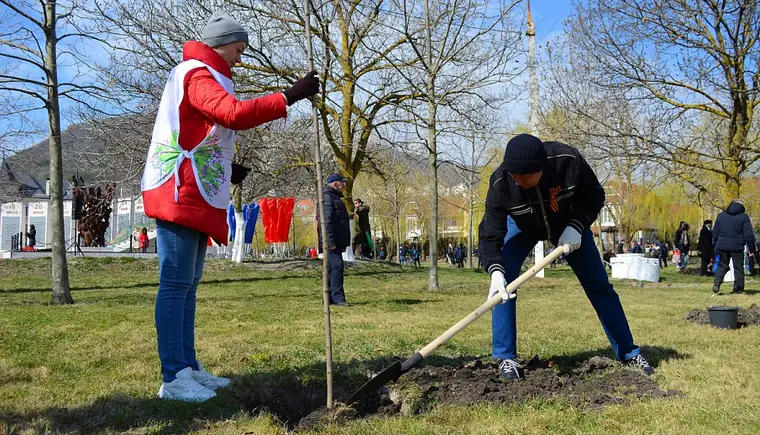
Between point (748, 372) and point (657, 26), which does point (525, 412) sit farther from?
point (657, 26)

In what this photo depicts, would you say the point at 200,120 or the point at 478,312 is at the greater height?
the point at 200,120

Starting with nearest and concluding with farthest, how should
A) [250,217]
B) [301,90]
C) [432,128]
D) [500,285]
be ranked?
1. [301,90]
2. [500,285]
3. [432,128]
4. [250,217]

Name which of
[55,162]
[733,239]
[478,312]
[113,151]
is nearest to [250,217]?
[113,151]

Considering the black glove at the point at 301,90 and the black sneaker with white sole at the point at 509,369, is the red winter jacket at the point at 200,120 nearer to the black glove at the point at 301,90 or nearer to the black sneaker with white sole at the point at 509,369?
the black glove at the point at 301,90

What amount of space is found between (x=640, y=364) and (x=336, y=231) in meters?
5.17

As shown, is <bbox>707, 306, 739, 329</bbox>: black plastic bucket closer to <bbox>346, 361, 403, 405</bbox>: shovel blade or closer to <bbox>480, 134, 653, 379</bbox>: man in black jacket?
<bbox>480, 134, 653, 379</bbox>: man in black jacket

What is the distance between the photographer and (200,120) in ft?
11.5

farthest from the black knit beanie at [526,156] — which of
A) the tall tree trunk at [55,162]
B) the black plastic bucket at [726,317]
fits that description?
the tall tree trunk at [55,162]

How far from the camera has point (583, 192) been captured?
13.5 feet

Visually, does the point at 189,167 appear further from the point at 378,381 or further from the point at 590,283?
the point at 590,283

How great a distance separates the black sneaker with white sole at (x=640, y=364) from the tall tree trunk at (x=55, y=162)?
7735mm

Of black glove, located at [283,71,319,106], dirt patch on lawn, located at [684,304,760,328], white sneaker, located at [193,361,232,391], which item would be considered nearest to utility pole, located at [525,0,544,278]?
dirt patch on lawn, located at [684,304,760,328]

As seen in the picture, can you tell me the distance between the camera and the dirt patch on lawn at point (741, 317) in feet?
21.6

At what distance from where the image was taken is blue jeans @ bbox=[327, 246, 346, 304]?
8758mm
